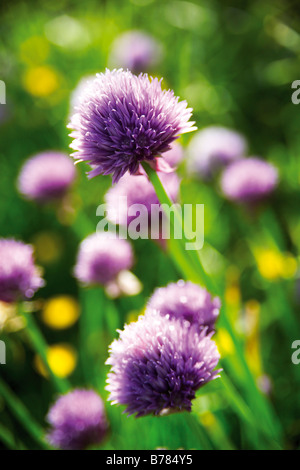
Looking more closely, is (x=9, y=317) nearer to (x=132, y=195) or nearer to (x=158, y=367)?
(x=132, y=195)

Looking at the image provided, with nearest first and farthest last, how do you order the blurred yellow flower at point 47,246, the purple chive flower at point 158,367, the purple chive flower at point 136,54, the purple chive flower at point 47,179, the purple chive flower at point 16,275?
the purple chive flower at point 158,367 → the purple chive flower at point 16,275 → the purple chive flower at point 47,179 → the blurred yellow flower at point 47,246 → the purple chive flower at point 136,54

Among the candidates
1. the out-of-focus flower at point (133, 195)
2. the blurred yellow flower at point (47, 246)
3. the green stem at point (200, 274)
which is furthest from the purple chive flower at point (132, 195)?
the blurred yellow flower at point (47, 246)

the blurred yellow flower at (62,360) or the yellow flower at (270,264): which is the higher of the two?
the yellow flower at (270,264)

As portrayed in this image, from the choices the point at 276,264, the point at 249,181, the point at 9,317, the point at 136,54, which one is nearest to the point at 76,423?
the point at 9,317

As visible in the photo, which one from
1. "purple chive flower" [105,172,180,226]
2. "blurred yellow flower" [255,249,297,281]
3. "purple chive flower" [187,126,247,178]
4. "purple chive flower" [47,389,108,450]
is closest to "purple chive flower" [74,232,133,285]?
"purple chive flower" [105,172,180,226]

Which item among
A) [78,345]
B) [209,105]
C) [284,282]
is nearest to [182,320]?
[284,282]

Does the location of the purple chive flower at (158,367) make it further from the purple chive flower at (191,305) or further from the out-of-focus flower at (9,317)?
the out-of-focus flower at (9,317)
